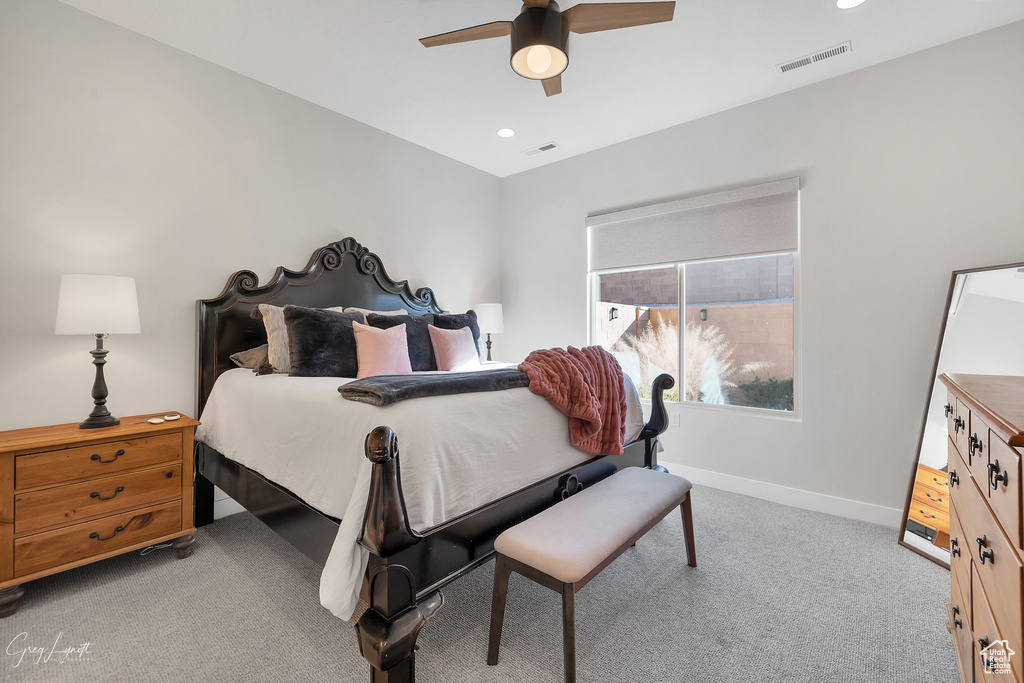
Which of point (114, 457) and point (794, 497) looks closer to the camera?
point (114, 457)

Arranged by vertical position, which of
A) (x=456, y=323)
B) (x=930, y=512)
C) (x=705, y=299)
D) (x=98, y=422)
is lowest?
(x=930, y=512)

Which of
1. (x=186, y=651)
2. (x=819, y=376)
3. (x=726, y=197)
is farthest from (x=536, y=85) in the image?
(x=186, y=651)

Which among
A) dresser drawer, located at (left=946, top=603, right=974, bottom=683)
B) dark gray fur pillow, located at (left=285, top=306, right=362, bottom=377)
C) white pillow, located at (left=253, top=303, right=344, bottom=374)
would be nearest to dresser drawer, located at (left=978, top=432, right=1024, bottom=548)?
dresser drawer, located at (left=946, top=603, right=974, bottom=683)

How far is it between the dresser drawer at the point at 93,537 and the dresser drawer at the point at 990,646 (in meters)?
2.87

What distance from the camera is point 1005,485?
83 cm

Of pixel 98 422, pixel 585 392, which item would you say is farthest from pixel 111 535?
pixel 585 392

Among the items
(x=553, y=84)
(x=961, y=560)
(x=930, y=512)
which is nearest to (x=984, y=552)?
(x=961, y=560)

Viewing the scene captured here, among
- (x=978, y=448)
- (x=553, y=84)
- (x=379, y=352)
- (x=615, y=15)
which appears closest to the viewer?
(x=978, y=448)

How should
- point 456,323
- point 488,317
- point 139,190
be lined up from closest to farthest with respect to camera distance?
point 139,190
point 456,323
point 488,317

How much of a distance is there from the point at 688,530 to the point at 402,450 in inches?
58.5

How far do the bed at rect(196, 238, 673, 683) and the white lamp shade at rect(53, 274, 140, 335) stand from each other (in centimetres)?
55

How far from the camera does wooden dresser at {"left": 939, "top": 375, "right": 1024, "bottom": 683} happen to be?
75cm

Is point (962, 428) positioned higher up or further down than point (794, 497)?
higher up

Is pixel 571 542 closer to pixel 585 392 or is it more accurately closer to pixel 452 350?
pixel 585 392
